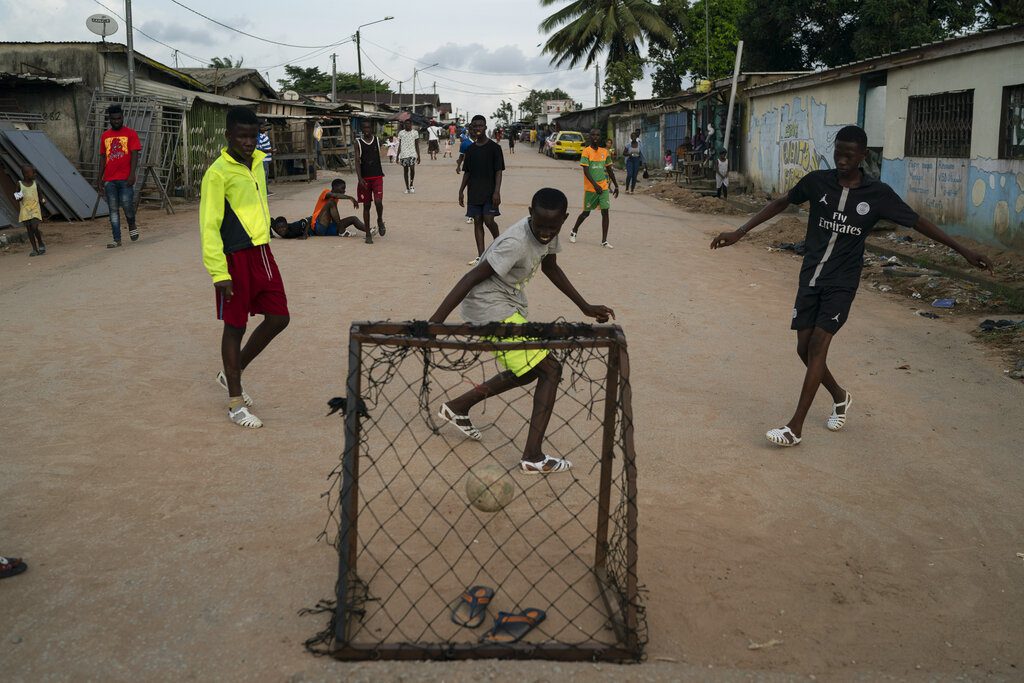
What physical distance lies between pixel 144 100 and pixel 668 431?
1694 cm

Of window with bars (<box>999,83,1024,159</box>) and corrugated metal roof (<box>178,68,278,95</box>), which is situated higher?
corrugated metal roof (<box>178,68,278,95</box>)

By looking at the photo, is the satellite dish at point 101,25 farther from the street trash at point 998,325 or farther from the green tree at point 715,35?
the green tree at point 715,35

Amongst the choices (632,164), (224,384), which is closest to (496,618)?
(224,384)

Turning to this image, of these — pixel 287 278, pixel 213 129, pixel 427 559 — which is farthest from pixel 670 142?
pixel 427 559

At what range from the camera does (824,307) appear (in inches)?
208

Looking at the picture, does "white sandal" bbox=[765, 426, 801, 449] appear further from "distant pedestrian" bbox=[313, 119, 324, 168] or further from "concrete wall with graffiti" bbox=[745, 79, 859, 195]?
"distant pedestrian" bbox=[313, 119, 324, 168]

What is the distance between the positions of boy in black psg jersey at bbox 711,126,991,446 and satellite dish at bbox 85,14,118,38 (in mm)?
17514

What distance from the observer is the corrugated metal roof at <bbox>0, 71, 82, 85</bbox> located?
61.0ft

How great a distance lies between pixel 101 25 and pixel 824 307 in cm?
1819

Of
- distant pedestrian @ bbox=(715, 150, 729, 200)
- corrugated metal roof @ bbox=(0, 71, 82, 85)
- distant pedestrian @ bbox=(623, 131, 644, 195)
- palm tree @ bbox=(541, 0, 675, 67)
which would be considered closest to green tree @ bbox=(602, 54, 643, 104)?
palm tree @ bbox=(541, 0, 675, 67)

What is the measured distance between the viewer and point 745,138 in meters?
24.5

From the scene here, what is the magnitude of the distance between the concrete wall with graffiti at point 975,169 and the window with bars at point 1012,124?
0.22ft

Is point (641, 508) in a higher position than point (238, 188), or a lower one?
lower

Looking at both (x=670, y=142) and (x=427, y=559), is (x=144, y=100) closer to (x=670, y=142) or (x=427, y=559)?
(x=427, y=559)
